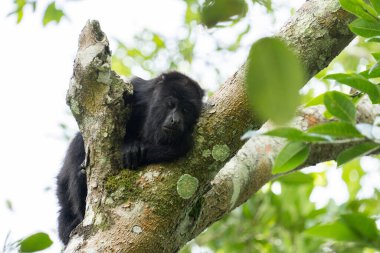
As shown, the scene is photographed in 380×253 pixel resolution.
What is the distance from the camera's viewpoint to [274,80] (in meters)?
0.43

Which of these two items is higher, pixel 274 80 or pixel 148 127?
pixel 274 80

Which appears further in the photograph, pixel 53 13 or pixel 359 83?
pixel 53 13

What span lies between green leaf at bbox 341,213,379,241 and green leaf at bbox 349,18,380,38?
830 mm

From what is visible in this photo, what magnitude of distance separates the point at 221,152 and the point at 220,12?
1.65 m

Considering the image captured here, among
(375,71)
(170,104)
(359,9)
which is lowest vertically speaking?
(170,104)

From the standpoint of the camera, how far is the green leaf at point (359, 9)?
154 cm

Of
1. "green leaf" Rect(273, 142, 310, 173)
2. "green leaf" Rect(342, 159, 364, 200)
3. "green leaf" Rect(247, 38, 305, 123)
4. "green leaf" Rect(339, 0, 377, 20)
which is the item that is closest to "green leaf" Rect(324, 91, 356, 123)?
"green leaf" Rect(273, 142, 310, 173)

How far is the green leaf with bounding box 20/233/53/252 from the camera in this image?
4.57ft

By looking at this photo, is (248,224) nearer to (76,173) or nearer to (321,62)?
(76,173)

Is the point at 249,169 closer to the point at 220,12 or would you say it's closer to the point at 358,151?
the point at 358,151

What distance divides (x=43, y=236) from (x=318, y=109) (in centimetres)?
265

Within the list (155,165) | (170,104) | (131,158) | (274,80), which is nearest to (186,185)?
(155,165)

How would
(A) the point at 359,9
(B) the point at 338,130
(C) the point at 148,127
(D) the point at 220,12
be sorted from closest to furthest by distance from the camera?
(D) the point at 220,12 → (B) the point at 338,130 → (A) the point at 359,9 → (C) the point at 148,127

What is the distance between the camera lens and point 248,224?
200 inches
